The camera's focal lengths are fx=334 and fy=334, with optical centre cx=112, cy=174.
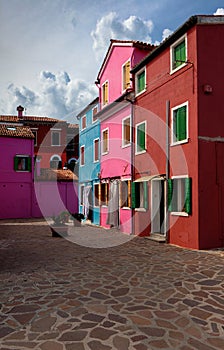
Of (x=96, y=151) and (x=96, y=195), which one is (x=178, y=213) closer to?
(x=96, y=195)

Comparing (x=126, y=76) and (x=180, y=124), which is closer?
(x=180, y=124)

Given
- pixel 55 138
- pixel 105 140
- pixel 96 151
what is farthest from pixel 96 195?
pixel 55 138

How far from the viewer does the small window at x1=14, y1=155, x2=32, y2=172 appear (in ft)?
94.4

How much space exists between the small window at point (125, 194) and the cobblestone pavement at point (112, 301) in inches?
232

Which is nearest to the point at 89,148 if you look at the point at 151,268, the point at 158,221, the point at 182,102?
the point at 158,221

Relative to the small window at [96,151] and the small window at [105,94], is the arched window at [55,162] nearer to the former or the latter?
the small window at [96,151]

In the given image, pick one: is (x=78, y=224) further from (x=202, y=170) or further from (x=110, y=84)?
(x=202, y=170)

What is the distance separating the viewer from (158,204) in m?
14.4

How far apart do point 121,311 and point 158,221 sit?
9.32 m

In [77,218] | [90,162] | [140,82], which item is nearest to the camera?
[140,82]

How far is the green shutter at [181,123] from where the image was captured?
40.0 feet

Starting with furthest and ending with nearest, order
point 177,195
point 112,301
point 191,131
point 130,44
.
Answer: point 130,44
point 177,195
point 191,131
point 112,301

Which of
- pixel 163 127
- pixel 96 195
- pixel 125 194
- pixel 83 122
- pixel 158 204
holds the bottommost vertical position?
pixel 158 204

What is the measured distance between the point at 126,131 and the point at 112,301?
39.7 feet
